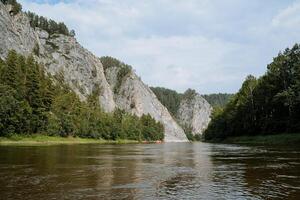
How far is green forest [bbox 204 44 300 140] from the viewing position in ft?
305

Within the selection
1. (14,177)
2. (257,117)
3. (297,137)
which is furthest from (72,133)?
(14,177)

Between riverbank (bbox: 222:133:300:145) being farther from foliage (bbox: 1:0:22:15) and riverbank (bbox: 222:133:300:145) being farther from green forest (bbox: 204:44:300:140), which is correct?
foliage (bbox: 1:0:22:15)

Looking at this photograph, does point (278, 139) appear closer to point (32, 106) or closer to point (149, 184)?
point (32, 106)

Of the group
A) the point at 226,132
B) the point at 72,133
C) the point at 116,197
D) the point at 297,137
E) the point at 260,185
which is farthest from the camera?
the point at 226,132

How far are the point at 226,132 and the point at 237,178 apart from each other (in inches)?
5008

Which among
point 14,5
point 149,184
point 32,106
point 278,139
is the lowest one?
point 149,184

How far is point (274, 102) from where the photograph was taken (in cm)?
10288

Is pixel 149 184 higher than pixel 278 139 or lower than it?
lower

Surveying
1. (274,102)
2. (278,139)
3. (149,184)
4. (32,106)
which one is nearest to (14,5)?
(32,106)

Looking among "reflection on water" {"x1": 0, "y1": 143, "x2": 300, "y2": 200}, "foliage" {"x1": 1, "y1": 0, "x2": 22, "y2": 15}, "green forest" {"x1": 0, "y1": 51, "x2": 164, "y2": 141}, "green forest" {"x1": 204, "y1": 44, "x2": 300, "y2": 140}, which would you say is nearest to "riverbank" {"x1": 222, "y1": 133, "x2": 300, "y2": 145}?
"green forest" {"x1": 204, "y1": 44, "x2": 300, "y2": 140}

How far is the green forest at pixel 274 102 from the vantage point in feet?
305

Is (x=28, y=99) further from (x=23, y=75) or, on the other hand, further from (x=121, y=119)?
(x=121, y=119)

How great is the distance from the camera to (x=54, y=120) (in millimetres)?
113875

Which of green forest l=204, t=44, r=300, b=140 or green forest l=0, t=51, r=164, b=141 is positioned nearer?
green forest l=0, t=51, r=164, b=141
